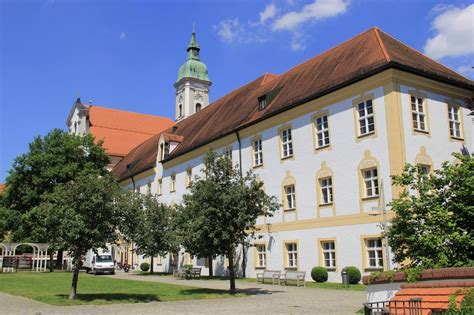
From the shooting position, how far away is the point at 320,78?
2902 cm

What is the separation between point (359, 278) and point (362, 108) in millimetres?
8299

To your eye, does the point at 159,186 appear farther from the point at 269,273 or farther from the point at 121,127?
the point at 121,127

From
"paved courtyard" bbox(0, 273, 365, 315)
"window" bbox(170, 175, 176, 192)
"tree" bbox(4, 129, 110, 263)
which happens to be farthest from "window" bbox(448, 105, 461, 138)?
"tree" bbox(4, 129, 110, 263)

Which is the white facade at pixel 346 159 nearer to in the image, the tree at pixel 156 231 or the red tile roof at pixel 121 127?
the tree at pixel 156 231

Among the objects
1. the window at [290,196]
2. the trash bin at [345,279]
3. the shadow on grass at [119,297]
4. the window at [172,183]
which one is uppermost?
the window at [172,183]

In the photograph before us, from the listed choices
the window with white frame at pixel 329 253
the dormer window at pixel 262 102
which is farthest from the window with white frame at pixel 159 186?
the window with white frame at pixel 329 253

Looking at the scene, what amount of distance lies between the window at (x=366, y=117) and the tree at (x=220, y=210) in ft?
20.7

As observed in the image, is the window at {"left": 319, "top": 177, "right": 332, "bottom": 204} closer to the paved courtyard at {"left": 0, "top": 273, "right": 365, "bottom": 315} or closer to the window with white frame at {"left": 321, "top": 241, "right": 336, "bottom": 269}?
the window with white frame at {"left": 321, "top": 241, "right": 336, "bottom": 269}

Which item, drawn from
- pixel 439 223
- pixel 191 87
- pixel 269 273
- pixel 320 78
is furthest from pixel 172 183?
pixel 191 87

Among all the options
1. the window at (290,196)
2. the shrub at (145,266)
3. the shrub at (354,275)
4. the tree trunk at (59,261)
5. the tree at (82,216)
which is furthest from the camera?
the tree trunk at (59,261)

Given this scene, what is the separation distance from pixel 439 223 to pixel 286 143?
59.5 feet

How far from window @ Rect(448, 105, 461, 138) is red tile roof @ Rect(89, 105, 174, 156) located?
164 ft

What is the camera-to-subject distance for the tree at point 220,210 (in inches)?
844

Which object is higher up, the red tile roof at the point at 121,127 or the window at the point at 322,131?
the red tile roof at the point at 121,127
